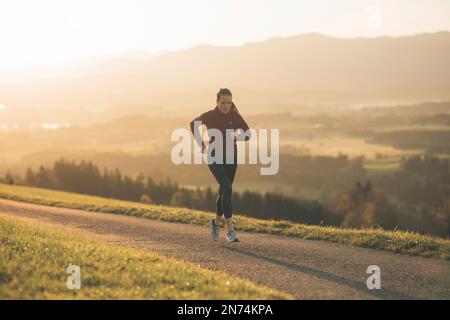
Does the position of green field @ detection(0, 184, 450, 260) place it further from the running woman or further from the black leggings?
the running woman

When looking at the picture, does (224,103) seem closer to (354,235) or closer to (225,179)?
(225,179)

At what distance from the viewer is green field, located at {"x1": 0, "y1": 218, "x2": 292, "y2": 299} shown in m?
7.80

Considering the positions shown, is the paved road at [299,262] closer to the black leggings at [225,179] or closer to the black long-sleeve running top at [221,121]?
the black leggings at [225,179]

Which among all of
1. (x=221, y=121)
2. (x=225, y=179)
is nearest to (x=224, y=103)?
(x=221, y=121)

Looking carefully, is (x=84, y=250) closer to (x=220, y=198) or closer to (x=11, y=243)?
(x=11, y=243)

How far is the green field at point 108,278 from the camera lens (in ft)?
25.6

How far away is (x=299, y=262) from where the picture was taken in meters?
11.1

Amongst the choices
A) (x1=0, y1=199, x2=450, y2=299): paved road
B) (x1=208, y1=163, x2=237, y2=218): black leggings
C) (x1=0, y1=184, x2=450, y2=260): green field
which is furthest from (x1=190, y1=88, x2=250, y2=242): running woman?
(x1=0, y1=184, x2=450, y2=260): green field

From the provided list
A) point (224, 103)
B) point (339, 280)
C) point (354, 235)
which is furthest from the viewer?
point (354, 235)

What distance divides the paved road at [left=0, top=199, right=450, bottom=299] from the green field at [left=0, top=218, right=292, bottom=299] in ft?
2.93

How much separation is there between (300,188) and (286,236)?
527 feet

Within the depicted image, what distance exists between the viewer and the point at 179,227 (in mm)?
17078

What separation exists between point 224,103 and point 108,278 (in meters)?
5.04
